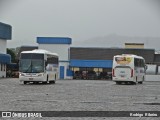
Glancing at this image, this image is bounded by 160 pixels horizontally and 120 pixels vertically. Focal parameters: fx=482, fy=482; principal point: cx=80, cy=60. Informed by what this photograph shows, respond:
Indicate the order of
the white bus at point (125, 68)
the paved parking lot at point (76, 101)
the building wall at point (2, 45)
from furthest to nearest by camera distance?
the building wall at point (2, 45)
the white bus at point (125, 68)
the paved parking lot at point (76, 101)

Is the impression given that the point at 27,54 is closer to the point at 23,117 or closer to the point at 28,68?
the point at 28,68

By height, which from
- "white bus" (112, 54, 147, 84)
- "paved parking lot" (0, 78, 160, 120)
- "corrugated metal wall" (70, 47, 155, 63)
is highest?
"corrugated metal wall" (70, 47, 155, 63)

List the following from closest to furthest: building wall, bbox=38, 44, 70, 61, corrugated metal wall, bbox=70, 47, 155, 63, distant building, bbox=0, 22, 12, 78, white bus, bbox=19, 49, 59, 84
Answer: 1. white bus, bbox=19, 49, 59, 84
2. distant building, bbox=0, 22, 12, 78
3. building wall, bbox=38, 44, 70, 61
4. corrugated metal wall, bbox=70, 47, 155, 63

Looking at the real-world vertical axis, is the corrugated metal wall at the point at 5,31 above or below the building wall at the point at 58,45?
above

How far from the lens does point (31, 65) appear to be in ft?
127

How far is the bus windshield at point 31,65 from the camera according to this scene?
38.6m

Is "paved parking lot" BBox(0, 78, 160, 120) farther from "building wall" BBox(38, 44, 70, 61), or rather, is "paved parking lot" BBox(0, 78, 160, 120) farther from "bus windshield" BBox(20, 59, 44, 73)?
"building wall" BBox(38, 44, 70, 61)

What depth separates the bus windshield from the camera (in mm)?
38594

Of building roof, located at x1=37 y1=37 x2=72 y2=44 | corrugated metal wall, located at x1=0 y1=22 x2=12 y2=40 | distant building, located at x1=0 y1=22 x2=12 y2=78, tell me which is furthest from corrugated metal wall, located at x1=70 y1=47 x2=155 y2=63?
distant building, located at x1=0 y1=22 x2=12 y2=78

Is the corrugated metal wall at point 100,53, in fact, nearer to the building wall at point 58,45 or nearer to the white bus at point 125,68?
the building wall at point 58,45

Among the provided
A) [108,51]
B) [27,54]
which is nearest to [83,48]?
[108,51]

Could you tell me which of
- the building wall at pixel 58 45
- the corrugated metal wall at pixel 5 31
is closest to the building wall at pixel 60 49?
the building wall at pixel 58 45

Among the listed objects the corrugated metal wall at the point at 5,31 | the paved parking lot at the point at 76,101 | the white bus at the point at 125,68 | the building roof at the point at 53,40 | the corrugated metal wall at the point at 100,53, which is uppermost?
the corrugated metal wall at the point at 5,31

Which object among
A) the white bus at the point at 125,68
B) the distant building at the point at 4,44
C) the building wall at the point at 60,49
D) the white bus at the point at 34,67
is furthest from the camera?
the building wall at the point at 60,49
